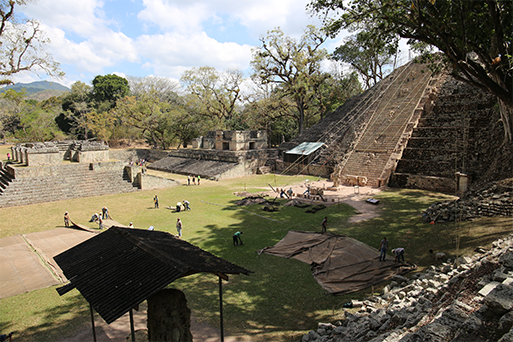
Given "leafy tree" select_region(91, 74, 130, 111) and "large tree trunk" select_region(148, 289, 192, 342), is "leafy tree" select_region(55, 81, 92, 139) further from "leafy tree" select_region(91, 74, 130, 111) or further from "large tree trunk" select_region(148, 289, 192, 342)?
"large tree trunk" select_region(148, 289, 192, 342)

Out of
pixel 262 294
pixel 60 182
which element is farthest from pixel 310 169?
pixel 60 182

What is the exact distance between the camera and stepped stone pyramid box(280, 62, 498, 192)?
1983cm

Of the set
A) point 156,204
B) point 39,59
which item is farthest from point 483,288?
point 39,59

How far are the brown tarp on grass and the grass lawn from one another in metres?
0.37

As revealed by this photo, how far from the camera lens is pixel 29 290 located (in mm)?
9141

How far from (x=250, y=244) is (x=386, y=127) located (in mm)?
18807

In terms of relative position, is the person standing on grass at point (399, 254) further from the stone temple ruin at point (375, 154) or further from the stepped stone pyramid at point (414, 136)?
the stepped stone pyramid at point (414, 136)

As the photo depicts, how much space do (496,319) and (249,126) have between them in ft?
133

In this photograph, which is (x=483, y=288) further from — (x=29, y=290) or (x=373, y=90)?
(x=373, y=90)

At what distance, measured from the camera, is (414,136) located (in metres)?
23.5

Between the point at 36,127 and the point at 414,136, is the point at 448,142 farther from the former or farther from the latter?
the point at 36,127

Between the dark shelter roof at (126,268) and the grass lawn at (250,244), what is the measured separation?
2313 millimetres

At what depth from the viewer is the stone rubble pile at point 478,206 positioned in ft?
36.2

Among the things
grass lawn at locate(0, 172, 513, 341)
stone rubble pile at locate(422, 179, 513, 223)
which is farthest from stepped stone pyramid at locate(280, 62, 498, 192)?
stone rubble pile at locate(422, 179, 513, 223)
